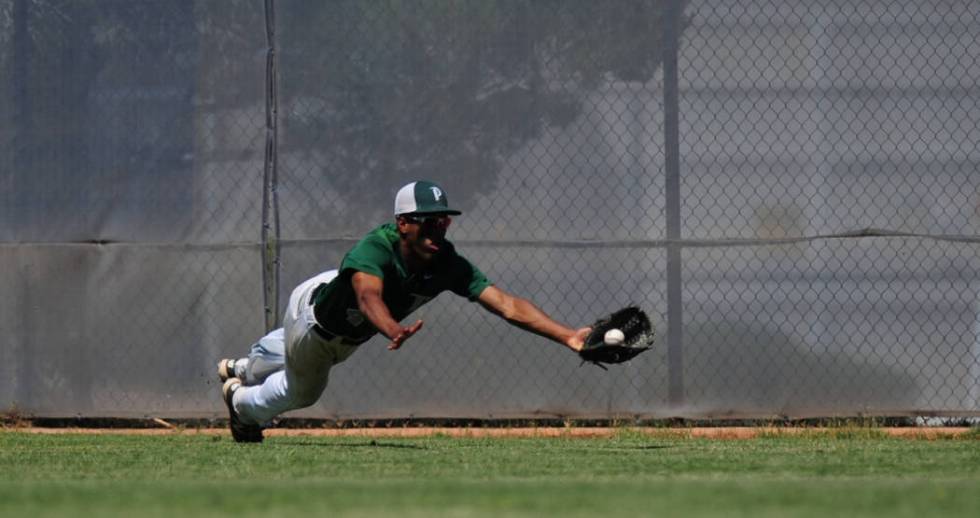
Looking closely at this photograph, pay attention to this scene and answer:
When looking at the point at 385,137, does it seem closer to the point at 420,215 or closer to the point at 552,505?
the point at 420,215

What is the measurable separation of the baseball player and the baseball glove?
→ 4.0 inches

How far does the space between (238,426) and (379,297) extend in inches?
67.2

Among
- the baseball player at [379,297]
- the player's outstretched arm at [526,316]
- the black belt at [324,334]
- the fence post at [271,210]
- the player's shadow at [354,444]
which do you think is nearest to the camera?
the player's outstretched arm at [526,316]

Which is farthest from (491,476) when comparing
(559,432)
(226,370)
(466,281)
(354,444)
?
(559,432)

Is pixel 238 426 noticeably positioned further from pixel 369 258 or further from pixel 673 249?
pixel 673 249

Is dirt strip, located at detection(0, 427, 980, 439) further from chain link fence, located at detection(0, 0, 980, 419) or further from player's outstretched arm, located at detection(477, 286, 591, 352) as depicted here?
player's outstretched arm, located at detection(477, 286, 591, 352)

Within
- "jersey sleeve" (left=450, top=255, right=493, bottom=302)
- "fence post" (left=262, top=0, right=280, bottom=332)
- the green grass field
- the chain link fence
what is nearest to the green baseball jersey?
"jersey sleeve" (left=450, top=255, right=493, bottom=302)

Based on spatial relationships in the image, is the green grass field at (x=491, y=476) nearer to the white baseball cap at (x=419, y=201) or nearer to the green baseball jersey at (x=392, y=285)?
the green baseball jersey at (x=392, y=285)

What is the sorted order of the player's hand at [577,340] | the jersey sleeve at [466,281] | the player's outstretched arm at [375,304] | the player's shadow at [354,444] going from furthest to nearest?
1. the player's shadow at [354,444]
2. the jersey sleeve at [466,281]
3. the player's hand at [577,340]
4. the player's outstretched arm at [375,304]

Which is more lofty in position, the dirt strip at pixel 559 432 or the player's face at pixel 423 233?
the player's face at pixel 423 233

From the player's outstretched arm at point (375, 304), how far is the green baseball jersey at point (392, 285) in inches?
6.6

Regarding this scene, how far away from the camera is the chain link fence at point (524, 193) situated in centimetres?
1089

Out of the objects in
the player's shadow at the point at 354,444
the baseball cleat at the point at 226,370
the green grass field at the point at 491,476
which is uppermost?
the baseball cleat at the point at 226,370

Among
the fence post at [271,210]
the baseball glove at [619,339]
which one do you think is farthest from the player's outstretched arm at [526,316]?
the fence post at [271,210]
